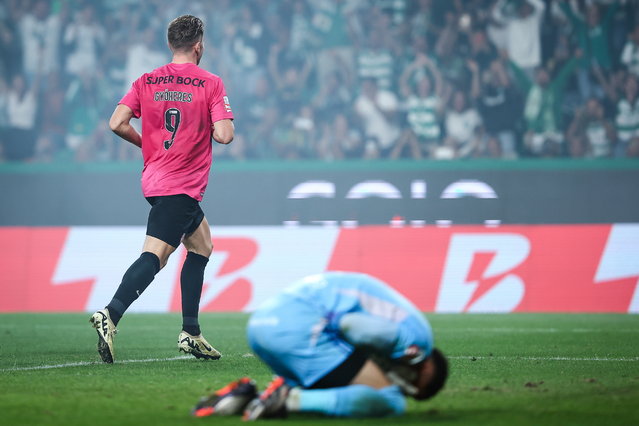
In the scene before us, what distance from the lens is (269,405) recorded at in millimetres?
4105

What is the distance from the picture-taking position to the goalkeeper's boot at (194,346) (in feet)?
22.0

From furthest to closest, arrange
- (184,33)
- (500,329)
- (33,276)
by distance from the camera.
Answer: (33,276) → (500,329) → (184,33)

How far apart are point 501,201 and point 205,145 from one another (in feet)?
25.6

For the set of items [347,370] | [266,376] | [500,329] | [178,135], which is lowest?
A: [500,329]

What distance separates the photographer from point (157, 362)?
22.0 feet

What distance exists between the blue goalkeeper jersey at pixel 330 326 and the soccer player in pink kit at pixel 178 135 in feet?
7.53

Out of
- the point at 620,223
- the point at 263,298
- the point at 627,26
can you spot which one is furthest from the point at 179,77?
the point at 627,26

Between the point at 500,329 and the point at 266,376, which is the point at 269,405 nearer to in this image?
the point at 266,376

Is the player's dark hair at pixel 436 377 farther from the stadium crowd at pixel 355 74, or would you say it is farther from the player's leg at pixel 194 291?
the stadium crowd at pixel 355 74

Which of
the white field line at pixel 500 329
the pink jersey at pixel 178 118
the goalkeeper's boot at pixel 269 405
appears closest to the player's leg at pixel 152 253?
the pink jersey at pixel 178 118

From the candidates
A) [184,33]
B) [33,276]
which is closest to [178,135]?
[184,33]

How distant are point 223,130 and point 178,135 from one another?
0.34m

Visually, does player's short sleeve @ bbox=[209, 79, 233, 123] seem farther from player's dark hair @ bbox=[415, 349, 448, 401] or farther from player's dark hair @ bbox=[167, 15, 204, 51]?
player's dark hair @ bbox=[415, 349, 448, 401]

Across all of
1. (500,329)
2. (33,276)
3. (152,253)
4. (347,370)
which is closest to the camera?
(347,370)
